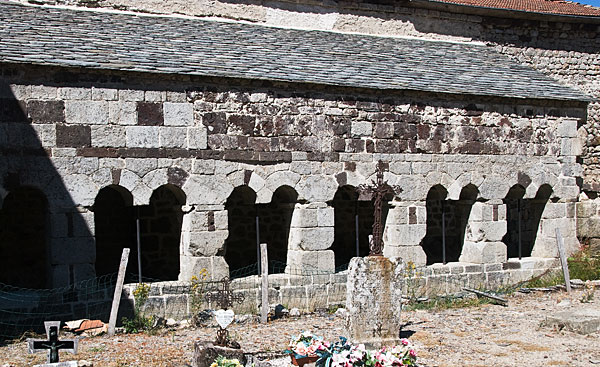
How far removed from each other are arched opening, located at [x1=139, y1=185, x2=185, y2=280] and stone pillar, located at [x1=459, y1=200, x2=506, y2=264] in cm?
485

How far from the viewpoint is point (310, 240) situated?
34.5 feet

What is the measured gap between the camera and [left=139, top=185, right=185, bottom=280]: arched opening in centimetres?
1240

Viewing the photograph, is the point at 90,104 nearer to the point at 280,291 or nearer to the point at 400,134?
the point at 280,291

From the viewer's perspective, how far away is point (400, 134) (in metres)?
11.2

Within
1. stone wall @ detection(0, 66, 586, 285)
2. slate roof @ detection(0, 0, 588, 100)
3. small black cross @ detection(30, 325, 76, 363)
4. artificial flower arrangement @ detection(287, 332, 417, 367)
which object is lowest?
artificial flower arrangement @ detection(287, 332, 417, 367)

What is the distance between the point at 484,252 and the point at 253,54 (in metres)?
4.83

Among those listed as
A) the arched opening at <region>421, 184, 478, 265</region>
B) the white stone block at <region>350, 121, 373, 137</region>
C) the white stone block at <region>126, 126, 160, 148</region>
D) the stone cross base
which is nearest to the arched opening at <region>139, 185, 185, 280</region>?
the white stone block at <region>126, 126, 160, 148</region>

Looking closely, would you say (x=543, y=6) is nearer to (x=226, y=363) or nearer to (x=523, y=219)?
(x=523, y=219)

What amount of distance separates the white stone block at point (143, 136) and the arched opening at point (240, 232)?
3.55 m

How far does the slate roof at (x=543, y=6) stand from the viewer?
47.8 feet

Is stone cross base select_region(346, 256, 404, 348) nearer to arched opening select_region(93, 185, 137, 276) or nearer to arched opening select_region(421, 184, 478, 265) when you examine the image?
arched opening select_region(93, 185, 137, 276)

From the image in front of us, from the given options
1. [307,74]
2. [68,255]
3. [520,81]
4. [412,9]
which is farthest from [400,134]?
[68,255]

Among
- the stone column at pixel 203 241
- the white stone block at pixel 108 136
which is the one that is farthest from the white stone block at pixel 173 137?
the stone column at pixel 203 241

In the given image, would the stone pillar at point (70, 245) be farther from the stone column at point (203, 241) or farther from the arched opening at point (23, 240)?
the arched opening at point (23, 240)
